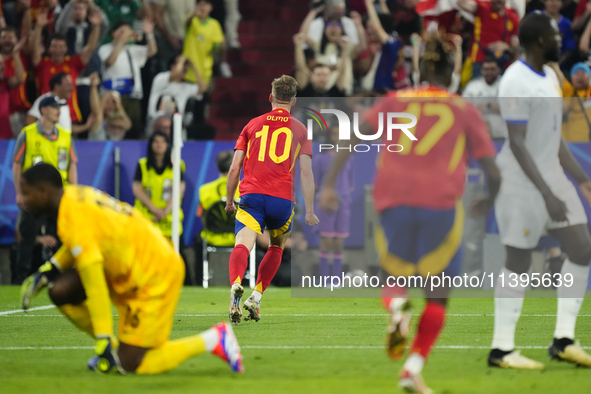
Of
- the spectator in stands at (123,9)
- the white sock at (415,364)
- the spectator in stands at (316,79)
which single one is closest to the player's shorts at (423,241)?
the white sock at (415,364)

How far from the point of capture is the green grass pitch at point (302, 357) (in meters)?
5.17

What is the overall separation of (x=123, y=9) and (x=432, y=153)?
42.1 feet

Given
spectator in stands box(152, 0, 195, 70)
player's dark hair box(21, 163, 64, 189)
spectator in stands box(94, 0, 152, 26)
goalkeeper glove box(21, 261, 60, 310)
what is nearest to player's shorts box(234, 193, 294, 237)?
goalkeeper glove box(21, 261, 60, 310)

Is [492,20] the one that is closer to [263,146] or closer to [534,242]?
[263,146]

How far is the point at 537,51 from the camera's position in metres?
5.98

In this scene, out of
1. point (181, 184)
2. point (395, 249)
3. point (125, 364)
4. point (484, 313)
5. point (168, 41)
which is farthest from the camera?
point (168, 41)

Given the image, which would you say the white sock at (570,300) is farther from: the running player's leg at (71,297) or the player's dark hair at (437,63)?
the running player's leg at (71,297)

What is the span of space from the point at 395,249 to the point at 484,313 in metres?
5.20

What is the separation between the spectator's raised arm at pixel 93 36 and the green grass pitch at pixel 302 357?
17.9 ft

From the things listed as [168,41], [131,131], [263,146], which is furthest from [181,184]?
[263,146]

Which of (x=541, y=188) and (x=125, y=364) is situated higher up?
(x=541, y=188)

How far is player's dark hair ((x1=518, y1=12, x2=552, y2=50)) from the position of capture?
5934 mm

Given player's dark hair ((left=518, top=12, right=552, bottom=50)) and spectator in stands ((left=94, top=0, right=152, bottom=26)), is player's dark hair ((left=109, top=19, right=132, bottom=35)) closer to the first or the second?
spectator in stands ((left=94, top=0, right=152, bottom=26))

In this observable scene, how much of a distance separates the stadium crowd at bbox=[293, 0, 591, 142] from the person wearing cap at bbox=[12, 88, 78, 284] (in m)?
3.89
